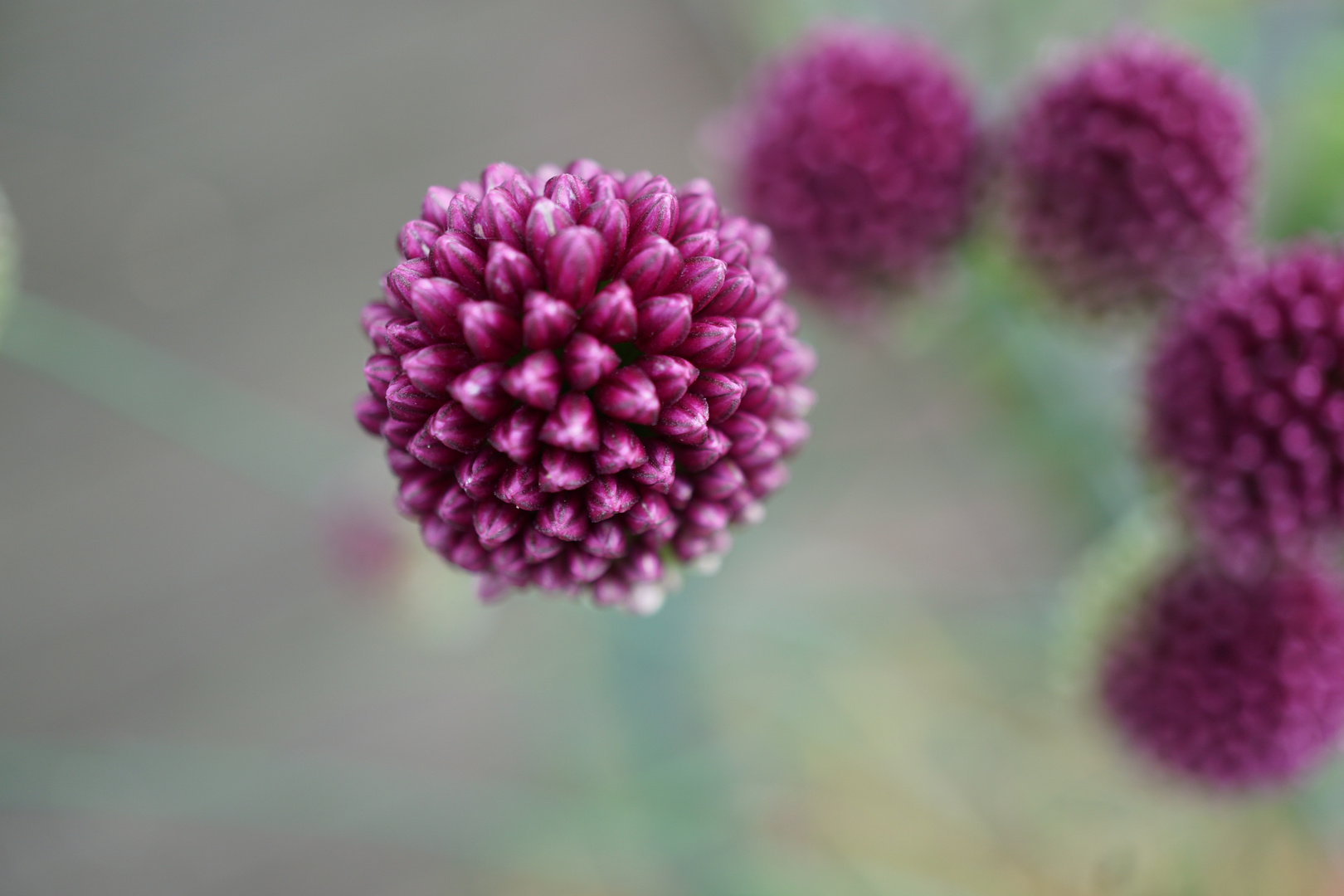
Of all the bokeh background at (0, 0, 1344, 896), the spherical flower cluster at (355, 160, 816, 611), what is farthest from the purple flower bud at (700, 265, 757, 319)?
the bokeh background at (0, 0, 1344, 896)

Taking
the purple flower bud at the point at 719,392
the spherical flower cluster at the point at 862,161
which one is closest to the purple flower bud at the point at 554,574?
the purple flower bud at the point at 719,392

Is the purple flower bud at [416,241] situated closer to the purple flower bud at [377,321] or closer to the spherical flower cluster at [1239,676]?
the purple flower bud at [377,321]

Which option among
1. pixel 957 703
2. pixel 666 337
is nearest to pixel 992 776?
pixel 957 703

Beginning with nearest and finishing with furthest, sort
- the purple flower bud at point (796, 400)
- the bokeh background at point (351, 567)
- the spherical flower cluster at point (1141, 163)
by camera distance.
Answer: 1. the purple flower bud at point (796, 400)
2. the spherical flower cluster at point (1141, 163)
3. the bokeh background at point (351, 567)

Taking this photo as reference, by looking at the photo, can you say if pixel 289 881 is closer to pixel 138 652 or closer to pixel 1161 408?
pixel 138 652

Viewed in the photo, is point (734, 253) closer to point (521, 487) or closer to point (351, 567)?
point (521, 487)

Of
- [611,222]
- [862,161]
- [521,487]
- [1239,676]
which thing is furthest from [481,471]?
[1239,676]

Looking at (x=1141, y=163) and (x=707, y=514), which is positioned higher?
(x=1141, y=163)
